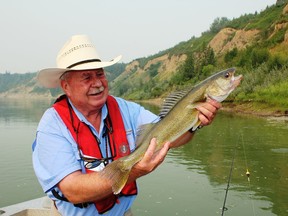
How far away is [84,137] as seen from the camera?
3648 mm

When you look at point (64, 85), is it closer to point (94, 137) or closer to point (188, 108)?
point (94, 137)

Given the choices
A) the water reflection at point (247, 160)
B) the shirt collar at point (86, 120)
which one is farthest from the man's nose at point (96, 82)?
the water reflection at point (247, 160)

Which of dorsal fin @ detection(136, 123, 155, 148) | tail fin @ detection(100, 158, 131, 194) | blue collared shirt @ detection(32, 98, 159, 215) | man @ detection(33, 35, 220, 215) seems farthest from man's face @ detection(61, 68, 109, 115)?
tail fin @ detection(100, 158, 131, 194)

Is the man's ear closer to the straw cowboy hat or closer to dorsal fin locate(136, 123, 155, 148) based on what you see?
the straw cowboy hat

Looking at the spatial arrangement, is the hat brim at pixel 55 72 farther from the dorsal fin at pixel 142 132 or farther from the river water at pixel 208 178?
the river water at pixel 208 178

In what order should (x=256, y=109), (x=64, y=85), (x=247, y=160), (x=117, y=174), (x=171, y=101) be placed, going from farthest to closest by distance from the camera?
(x=256, y=109) → (x=247, y=160) → (x=64, y=85) → (x=171, y=101) → (x=117, y=174)

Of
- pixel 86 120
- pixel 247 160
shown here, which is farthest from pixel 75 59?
pixel 247 160

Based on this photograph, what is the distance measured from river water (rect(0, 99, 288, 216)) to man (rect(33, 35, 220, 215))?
598 centimetres

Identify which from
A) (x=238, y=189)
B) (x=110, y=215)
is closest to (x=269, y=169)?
(x=238, y=189)

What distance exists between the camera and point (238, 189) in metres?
11.8

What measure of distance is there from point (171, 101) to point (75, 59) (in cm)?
103

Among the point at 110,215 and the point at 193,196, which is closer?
the point at 110,215

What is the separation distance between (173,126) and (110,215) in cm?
117

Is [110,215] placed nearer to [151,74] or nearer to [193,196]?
[193,196]
